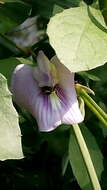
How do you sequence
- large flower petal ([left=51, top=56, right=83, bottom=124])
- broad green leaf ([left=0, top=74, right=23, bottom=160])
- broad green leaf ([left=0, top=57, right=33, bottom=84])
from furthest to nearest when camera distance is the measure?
1. broad green leaf ([left=0, top=57, right=33, bottom=84])
2. large flower petal ([left=51, top=56, right=83, bottom=124])
3. broad green leaf ([left=0, top=74, right=23, bottom=160])

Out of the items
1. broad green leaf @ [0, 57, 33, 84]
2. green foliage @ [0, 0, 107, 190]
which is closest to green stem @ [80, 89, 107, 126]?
green foliage @ [0, 0, 107, 190]

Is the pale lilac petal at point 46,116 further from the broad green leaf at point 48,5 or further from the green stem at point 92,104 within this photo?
the broad green leaf at point 48,5

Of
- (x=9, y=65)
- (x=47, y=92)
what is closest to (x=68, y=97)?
(x=47, y=92)

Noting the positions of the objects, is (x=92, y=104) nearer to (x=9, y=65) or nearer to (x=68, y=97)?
(x=68, y=97)

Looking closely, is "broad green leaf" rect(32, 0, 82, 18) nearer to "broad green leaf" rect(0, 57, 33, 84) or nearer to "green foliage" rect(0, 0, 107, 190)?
"green foliage" rect(0, 0, 107, 190)

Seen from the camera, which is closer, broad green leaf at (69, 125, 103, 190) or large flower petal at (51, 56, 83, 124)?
large flower petal at (51, 56, 83, 124)

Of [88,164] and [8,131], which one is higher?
[8,131]

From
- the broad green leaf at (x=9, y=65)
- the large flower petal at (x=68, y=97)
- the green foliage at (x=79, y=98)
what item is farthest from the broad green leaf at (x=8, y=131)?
the broad green leaf at (x=9, y=65)
